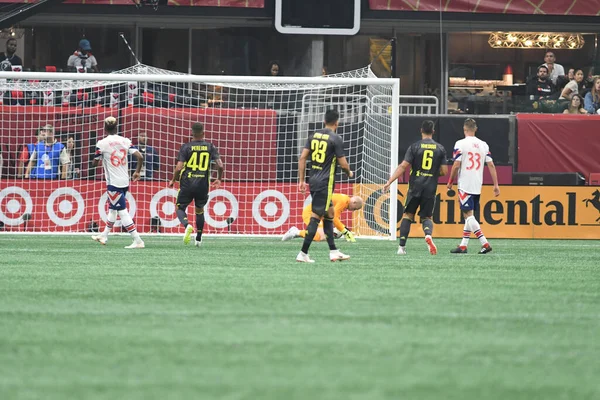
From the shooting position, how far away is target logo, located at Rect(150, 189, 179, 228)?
21.4 m

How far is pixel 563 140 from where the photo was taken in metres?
25.5

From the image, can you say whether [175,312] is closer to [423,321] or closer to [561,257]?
[423,321]

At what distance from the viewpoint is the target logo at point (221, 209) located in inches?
851

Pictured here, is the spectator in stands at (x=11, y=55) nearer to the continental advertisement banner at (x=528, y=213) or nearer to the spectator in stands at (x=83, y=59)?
the spectator in stands at (x=83, y=59)

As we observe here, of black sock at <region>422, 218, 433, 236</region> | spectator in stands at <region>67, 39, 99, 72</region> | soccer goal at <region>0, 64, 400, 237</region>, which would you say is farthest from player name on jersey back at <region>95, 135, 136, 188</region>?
spectator in stands at <region>67, 39, 99, 72</region>

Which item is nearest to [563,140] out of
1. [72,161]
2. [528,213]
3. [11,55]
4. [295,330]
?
[528,213]

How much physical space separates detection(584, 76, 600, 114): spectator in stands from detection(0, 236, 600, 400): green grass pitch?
12759 millimetres

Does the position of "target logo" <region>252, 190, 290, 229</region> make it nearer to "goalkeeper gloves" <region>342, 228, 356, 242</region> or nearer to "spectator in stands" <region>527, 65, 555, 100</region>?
"goalkeeper gloves" <region>342, 228, 356, 242</region>

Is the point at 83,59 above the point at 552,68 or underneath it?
underneath

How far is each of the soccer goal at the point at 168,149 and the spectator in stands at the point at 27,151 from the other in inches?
1.0

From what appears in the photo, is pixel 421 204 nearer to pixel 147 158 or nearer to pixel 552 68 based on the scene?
pixel 147 158

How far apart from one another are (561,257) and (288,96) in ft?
26.2

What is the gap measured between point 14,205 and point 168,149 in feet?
10.5

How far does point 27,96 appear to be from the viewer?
22.1m
